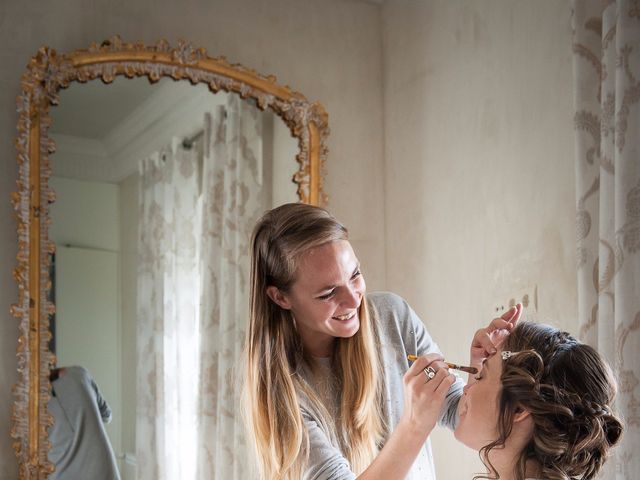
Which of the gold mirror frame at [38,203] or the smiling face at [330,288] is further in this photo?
the gold mirror frame at [38,203]

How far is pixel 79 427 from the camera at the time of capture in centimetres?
236

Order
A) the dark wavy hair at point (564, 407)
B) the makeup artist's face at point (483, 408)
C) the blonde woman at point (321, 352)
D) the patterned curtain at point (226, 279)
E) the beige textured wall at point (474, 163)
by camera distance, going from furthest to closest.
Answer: the patterned curtain at point (226, 279) → the beige textured wall at point (474, 163) → the blonde woman at point (321, 352) → the makeup artist's face at point (483, 408) → the dark wavy hair at point (564, 407)

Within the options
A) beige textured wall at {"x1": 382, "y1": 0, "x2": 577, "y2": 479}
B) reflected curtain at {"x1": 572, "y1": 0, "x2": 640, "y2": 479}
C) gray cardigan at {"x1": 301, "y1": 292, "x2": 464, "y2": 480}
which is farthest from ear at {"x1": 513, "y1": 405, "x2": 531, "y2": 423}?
beige textured wall at {"x1": 382, "y1": 0, "x2": 577, "y2": 479}

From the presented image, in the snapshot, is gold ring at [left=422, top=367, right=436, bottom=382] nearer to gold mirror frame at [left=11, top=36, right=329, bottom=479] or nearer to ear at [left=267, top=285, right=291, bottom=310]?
ear at [left=267, top=285, right=291, bottom=310]

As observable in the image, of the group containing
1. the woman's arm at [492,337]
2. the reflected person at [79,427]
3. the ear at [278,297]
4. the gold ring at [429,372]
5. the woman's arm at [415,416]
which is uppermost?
the ear at [278,297]

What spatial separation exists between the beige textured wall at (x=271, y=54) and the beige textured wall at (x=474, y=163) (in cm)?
7

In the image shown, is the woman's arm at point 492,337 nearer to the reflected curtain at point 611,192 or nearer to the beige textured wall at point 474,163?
the reflected curtain at point 611,192

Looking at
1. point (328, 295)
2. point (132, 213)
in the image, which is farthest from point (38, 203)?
point (328, 295)

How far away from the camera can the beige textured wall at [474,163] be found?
2238 mm

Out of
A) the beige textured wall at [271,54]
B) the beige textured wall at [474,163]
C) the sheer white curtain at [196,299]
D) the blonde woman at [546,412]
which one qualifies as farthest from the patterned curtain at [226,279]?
the blonde woman at [546,412]

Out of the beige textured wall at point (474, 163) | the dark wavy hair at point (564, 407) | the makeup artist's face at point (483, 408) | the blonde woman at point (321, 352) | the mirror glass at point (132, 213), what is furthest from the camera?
the mirror glass at point (132, 213)

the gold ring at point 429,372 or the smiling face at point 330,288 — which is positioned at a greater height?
the smiling face at point 330,288

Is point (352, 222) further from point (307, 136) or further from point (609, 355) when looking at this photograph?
point (609, 355)

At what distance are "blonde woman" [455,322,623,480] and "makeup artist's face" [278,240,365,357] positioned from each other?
0.34m
